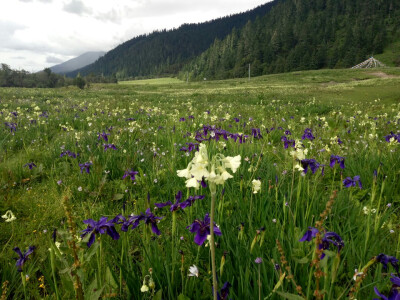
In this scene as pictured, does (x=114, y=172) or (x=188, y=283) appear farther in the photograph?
(x=114, y=172)

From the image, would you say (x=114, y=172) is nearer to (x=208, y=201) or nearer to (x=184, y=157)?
(x=184, y=157)

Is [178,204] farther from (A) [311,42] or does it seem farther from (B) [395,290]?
(A) [311,42]

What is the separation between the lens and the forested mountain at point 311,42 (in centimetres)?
11281

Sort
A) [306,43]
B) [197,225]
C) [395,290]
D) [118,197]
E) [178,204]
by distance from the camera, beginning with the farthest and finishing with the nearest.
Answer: [306,43]
[118,197]
[178,204]
[197,225]
[395,290]

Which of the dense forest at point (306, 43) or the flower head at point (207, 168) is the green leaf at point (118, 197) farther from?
the dense forest at point (306, 43)

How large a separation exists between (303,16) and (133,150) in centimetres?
18376

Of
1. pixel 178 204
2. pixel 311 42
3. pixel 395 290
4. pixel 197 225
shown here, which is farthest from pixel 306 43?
pixel 395 290

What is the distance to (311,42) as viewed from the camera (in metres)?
129

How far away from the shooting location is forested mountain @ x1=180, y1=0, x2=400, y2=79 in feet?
370

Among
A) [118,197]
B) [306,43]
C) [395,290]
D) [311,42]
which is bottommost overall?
[118,197]

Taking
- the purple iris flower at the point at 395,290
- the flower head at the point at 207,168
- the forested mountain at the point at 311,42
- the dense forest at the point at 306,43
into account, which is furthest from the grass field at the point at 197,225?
the forested mountain at the point at 311,42

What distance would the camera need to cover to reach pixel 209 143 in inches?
202

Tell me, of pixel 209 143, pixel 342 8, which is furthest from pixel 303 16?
pixel 209 143

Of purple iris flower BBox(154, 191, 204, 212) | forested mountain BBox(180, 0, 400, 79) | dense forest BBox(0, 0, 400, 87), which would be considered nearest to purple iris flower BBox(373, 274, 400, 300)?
purple iris flower BBox(154, 191, 204, 212)
